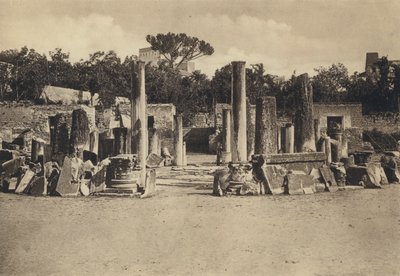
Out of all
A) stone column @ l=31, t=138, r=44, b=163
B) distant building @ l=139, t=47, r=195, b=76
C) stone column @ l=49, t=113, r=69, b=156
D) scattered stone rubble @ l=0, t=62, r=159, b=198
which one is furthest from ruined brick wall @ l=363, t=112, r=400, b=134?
distant building @ l=139, t=47, r=195, b=76

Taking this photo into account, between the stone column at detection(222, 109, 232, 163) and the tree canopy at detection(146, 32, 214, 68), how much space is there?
29190 mm

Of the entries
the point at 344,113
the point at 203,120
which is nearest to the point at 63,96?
the point at 203,120

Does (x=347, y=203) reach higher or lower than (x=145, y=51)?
lower

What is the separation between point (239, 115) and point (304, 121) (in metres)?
2.23

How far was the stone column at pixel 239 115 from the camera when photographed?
47.0 feet

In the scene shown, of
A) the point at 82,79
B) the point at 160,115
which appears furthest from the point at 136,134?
the point at 82,79

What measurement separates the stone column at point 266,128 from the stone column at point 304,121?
1055 mm

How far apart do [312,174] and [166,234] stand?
6.43 m

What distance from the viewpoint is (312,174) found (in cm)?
1220

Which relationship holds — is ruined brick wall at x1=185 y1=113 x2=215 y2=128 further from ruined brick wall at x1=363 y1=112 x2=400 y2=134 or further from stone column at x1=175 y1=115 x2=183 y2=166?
stone column at x1=175 y1=115 x2=183 y2=166

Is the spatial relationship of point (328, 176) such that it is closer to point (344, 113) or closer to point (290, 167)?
point (290, 167)

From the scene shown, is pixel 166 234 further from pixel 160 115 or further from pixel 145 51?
pixel 145 51

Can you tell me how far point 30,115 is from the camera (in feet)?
102

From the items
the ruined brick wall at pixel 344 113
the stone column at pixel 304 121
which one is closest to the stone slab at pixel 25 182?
the stone column at pixel 304 121
